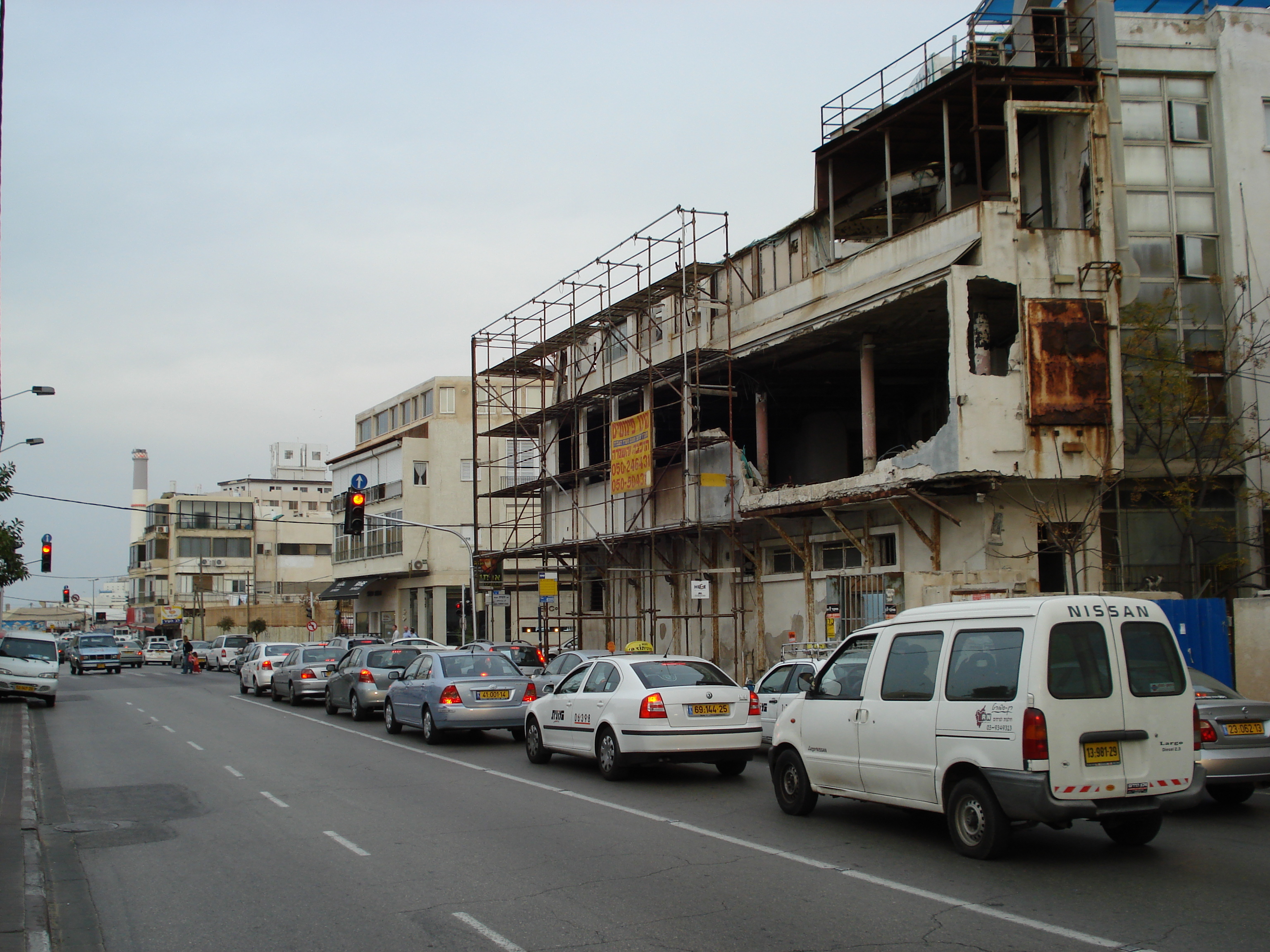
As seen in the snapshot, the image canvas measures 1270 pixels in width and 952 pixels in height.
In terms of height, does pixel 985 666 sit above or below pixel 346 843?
above

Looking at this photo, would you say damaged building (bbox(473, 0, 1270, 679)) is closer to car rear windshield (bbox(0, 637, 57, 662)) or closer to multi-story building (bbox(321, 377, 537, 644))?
car rear windshield (bbox(0, 637, 57, 662))

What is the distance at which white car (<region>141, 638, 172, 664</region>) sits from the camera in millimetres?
71062

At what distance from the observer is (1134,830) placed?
8.92 meters

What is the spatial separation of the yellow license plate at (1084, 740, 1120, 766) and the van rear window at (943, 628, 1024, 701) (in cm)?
64

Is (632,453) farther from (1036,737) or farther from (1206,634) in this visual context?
(1036,737)

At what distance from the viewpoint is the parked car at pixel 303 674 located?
1056 inches

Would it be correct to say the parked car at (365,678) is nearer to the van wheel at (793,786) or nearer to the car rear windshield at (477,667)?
the car rear windshield at (477,667)

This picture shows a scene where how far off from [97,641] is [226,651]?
6500 mm

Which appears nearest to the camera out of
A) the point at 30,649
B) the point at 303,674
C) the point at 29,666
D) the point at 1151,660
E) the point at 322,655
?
the point at 1151,660

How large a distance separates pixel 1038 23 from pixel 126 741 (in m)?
21.8

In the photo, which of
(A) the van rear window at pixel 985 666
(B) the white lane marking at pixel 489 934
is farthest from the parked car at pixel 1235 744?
(B) the white lane marking at pixel 489 934

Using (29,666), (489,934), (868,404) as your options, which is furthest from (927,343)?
(29,666)

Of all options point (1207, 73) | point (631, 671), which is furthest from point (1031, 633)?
point (1207, 73)

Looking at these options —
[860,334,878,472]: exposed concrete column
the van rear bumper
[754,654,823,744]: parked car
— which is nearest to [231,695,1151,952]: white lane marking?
the van rear bumper
